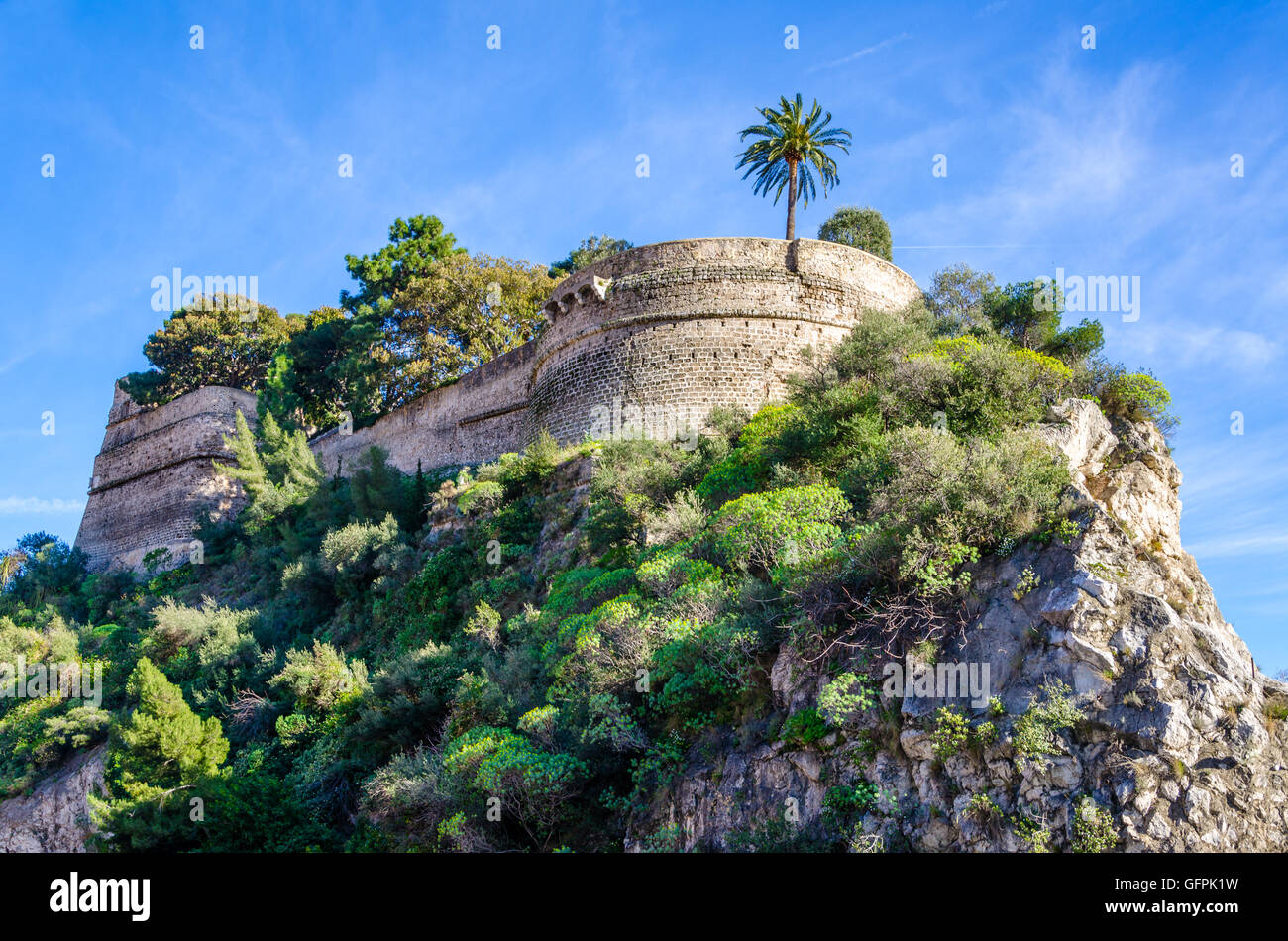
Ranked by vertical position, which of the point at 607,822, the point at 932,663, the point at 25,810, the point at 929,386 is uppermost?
the point at 929,386

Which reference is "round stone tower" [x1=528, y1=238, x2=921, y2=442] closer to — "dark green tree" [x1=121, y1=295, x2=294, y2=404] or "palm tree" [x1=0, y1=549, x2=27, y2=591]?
"dark green tree" [x1=121, y1=295, x2=294, y2=404]

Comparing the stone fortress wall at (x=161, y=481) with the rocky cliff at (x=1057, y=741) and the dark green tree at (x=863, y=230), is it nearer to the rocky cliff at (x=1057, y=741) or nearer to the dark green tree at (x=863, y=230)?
the dark green tree at (x=863, y=230)

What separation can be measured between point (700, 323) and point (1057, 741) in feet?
43.4

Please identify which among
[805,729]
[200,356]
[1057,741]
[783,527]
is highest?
[200,356]

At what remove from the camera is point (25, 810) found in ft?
61.9

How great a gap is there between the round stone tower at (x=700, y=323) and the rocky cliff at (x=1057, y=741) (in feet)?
32.9

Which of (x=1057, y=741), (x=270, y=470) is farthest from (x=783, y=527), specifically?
(x=270, y=470)

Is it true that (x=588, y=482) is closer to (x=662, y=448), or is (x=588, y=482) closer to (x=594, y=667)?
(x=662, y=448)

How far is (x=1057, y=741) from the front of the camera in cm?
834

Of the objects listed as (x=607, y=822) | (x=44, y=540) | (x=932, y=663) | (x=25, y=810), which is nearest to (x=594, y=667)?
(x=607, y=822)

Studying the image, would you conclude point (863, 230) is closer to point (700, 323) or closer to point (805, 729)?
point (700, 323)

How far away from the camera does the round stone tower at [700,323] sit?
19.7 meters

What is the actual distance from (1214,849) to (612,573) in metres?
8.24

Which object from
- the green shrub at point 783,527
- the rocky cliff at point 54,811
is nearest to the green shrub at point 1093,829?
the green shrub at point 783,527
